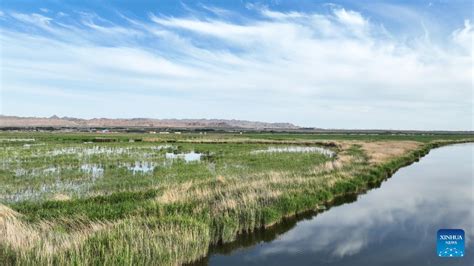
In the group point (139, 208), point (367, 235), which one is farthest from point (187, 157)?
point (367, 235)

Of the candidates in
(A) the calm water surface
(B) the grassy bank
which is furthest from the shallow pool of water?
(A) the calm water surface

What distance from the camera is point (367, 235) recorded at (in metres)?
15.5

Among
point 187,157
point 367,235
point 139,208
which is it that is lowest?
point 367,235

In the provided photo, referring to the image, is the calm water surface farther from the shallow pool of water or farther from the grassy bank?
the shallow pool of water

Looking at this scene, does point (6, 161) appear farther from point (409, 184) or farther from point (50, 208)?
point (409, 184)

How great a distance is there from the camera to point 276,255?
1312 centimetres

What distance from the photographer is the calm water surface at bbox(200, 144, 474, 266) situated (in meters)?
12.9

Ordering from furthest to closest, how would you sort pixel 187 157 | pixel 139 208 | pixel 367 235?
pixel 187 157 → pixel 367 235 → pixel 139 208

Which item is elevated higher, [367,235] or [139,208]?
[139,208]

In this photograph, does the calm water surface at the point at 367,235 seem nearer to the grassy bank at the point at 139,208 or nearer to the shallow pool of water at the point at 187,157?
the grassy bank at the point at 139,208

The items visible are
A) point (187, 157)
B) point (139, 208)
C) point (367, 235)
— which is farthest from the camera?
point (187, 157)

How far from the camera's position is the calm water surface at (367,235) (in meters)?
12.9

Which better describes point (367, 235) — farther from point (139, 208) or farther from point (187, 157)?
point (187, 157)

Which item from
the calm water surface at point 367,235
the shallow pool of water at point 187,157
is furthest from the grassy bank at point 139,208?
the shallow pool of water at point 187,157
